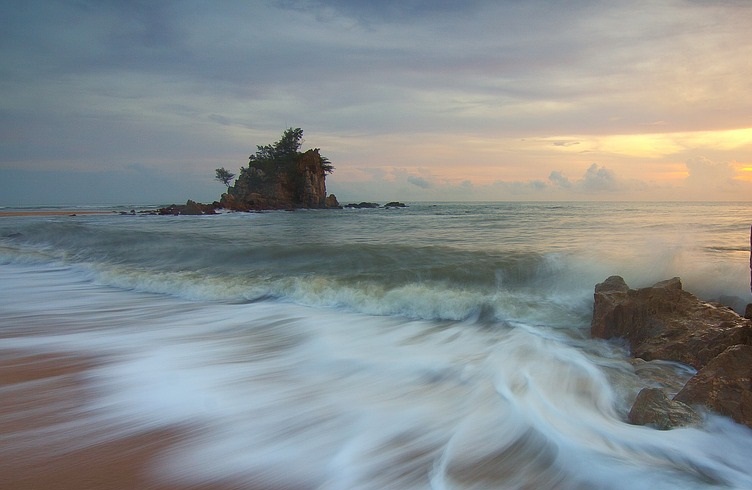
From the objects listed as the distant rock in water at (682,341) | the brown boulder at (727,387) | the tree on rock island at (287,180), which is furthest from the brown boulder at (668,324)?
the tree on rock island at (287,180)

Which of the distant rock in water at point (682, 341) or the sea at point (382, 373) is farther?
the distant rock in water at point (682, 341)

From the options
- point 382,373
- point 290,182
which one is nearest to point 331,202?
point 290,182

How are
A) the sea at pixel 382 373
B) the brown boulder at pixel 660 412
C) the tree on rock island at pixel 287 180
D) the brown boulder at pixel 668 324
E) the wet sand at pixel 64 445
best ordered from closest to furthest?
the wet sand at pixel 64 445
the sea at pixel 382 373
the brown boulder at pixel 660 412
the brown boulder at pixel 668 324
the tree on rock island at pixel 287 180

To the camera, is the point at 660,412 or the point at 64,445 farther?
the point at 660,412

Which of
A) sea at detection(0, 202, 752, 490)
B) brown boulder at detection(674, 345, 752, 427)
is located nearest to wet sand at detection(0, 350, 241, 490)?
sea at detection(0, 202, 752, 490)

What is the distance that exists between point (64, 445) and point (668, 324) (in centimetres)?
551

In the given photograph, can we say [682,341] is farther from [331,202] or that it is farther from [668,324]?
[331,202]

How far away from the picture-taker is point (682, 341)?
420cm

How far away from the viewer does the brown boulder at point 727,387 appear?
9.48 feet

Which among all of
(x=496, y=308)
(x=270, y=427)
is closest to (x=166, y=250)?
(x=496, y=308)

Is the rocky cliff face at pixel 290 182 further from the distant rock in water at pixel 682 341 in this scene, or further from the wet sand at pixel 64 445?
the wet sand at pixel 64 445

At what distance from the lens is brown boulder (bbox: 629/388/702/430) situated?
2.87 metres

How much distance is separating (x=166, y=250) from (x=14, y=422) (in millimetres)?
10641

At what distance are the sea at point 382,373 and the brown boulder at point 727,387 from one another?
95mm
